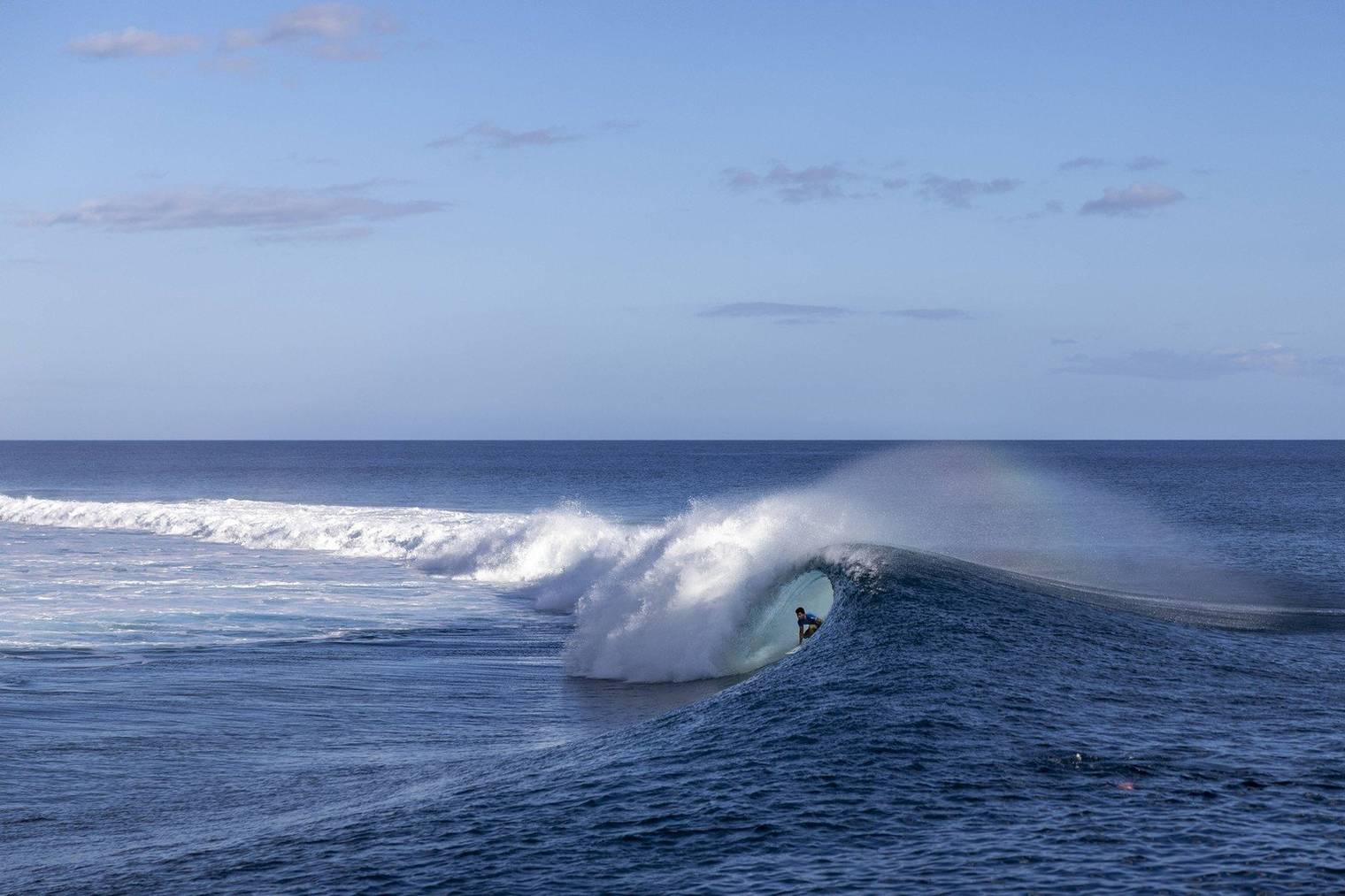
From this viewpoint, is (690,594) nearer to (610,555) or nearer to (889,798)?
(610,555)

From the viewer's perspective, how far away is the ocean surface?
10938 millimetres

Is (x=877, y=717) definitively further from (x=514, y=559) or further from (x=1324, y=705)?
(x=514, y=559)

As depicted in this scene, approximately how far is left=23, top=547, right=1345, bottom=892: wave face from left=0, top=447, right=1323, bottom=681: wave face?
23.1 ft

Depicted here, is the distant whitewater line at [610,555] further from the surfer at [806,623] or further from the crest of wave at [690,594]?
the surfer at [806,623]

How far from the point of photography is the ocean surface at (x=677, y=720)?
35.9 ft

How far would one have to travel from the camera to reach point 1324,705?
656 inches

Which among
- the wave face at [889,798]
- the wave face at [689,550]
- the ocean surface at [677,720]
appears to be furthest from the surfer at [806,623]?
the wave face at [889,798]

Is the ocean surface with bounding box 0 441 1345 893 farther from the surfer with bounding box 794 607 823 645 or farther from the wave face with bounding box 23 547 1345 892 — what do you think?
the surfer with bounding box 794 607 823 645

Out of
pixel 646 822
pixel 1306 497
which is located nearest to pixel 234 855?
pixel 646 822

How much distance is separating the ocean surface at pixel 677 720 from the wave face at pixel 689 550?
152 mm

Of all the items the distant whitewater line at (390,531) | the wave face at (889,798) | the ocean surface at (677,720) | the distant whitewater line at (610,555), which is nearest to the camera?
the wave face at (889,798)

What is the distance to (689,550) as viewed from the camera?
29.7 meters

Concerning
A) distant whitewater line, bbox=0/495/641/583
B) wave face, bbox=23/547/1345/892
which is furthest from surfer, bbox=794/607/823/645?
distant whitewater line, bbox=0/495/641/583

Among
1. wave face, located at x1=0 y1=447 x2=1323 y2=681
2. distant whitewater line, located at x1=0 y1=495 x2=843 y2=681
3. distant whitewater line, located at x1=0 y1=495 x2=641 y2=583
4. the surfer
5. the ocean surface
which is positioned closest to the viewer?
the ocean surface
